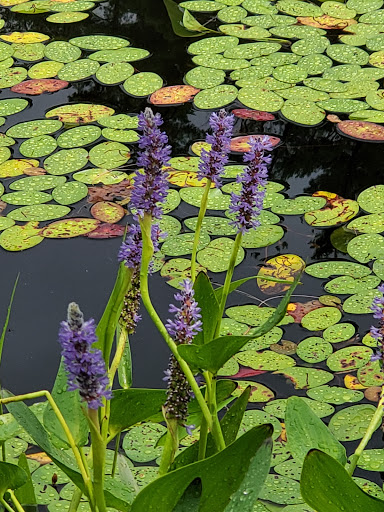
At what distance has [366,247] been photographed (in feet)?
8.61

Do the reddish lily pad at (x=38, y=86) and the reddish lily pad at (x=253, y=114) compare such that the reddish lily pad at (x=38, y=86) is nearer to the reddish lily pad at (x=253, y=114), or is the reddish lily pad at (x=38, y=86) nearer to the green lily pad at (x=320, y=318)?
the reddish lily pad at (x=253, y=114)

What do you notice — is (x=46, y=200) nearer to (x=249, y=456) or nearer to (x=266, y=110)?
(x=266, y=110)

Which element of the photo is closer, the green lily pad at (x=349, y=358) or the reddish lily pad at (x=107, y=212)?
the green lily pad at (x=349, y=358)

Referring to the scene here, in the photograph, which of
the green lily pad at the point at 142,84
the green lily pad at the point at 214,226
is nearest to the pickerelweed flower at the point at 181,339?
the green lily pad at the point at 214,226

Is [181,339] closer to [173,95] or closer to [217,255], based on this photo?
[217,255]

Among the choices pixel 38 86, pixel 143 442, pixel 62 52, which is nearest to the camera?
pixel 143 442

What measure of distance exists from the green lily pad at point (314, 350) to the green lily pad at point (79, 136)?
1202 millimetres

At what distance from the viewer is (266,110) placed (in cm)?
323

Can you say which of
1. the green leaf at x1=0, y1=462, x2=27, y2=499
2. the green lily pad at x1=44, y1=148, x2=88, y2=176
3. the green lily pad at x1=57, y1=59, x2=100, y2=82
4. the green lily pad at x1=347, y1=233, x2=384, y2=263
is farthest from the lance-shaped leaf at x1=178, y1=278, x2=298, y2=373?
the green lily pad at x1=57, y1=59, x2=100, y2=82

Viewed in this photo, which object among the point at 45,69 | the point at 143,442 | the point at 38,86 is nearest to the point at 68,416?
the point at 143,442

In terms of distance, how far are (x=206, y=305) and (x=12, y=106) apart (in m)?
2.18

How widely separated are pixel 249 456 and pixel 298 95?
241cm

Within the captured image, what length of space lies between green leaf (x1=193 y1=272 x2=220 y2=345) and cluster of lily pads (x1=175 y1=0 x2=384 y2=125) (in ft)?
6.46

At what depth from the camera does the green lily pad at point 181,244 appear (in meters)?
2.63
